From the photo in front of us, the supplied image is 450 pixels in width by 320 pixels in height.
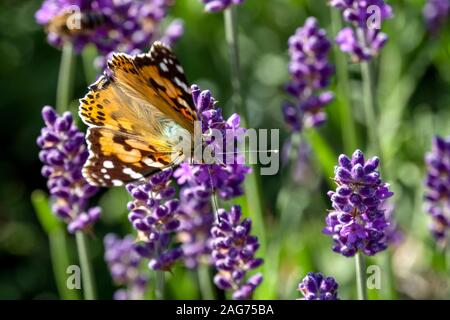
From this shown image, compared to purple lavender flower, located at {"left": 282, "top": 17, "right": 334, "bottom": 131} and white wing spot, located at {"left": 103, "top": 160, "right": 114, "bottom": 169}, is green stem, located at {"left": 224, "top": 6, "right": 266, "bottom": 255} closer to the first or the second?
purple lavender flower, located at {"left": 282, "top": 17, "right": 334, "bottom": 131}

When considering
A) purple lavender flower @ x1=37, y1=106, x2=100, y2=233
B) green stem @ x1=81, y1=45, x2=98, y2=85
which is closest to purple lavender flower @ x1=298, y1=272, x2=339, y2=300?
purple lavender flower @ x1=37, y1=106, x2=100, y2=233

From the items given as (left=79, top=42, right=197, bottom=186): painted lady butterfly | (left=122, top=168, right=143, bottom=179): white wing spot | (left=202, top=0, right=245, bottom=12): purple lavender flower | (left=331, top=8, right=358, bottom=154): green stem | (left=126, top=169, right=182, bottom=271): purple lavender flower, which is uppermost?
(left=202, top=0, right=245, bottom=12): purple lavender flower

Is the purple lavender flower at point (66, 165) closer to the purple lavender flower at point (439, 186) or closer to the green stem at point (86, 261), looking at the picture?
the green stem at point (86, 261)

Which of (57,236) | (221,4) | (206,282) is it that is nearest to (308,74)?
(221,4)

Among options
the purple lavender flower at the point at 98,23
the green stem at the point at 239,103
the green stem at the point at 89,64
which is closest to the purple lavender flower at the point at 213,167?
the green stem at the point at 239,103

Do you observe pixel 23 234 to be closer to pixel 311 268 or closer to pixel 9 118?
pixel 9 118

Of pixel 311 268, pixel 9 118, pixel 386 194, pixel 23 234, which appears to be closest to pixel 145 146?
pixel 386 194

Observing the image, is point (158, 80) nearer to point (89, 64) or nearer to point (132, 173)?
point (132, 173)
